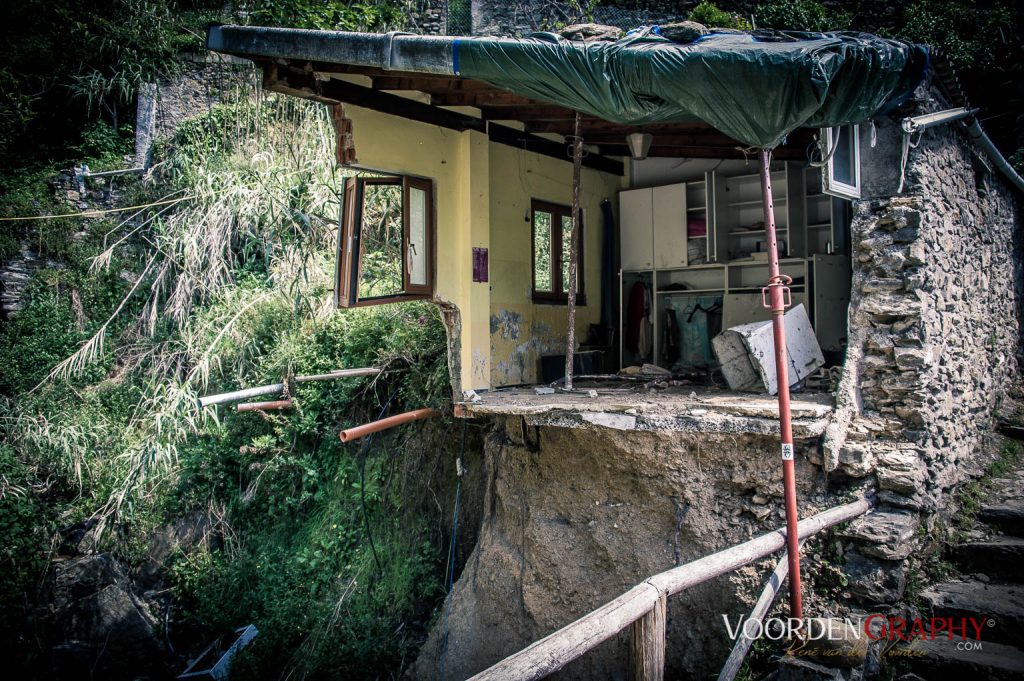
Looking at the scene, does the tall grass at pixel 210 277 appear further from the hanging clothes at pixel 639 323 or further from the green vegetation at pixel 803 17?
the green vegetation at pixel 803 17

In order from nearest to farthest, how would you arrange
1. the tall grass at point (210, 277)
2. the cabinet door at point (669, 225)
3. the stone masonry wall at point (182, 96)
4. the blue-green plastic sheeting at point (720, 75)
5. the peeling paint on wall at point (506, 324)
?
the blue-green plastic sheeting at point (720, 75)
the peeling paint on wall at point (506, 324)
the cabinet door at point (669, 225)
the tall grass at point (210, 277)
the stone masonry wall at point (182, 96)

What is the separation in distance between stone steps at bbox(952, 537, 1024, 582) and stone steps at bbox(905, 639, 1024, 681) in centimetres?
93

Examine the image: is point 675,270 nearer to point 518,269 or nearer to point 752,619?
point 518,269

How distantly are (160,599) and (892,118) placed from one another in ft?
33.7

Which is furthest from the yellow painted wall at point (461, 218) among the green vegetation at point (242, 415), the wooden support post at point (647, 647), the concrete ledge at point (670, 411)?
the wooden support post at point (647, 647)

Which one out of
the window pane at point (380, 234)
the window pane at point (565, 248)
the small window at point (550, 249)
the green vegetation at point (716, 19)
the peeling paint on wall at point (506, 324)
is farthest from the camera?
the green vegetation at point (716, 19)

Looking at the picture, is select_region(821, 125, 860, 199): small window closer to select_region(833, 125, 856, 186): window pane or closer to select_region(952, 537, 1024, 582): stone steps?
select_region(833, 125, 856, 186): window pane

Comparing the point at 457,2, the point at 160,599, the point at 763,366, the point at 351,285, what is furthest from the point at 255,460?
the point at 457,2

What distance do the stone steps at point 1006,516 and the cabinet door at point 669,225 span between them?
14.2 ft

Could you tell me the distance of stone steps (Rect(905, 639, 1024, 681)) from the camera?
464 centimetres

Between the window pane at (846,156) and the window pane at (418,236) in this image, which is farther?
the window pane at (418,236)

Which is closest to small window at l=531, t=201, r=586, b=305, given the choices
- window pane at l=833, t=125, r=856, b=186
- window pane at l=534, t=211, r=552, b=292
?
window pane at l=534, t=211, r=552, b=292

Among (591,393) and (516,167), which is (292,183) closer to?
(516,167)

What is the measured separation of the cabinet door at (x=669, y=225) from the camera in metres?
9.04
